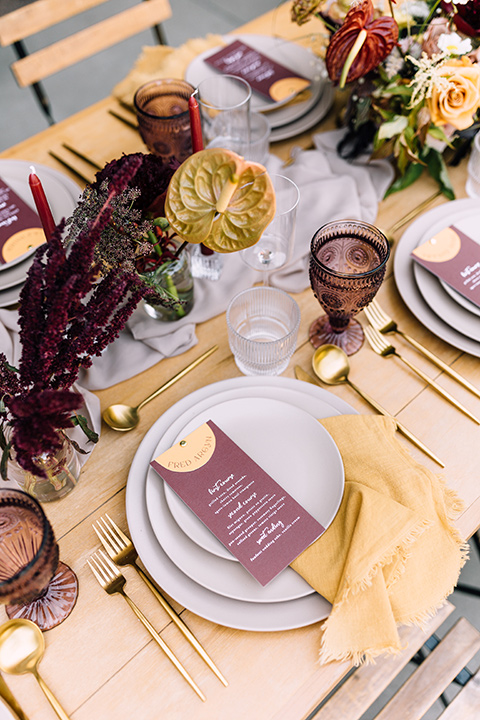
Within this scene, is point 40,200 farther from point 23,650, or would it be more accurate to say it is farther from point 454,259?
point 454,259

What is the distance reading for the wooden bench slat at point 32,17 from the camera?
4.93 feet

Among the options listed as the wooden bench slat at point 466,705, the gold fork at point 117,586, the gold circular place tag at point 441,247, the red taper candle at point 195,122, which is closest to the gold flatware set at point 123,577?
the gold fork at point 117,586

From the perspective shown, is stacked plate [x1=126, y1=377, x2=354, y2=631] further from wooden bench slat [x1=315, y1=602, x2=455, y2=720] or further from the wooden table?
wooden bench slat [x1=315, y1=602, x2=455, y2=720]

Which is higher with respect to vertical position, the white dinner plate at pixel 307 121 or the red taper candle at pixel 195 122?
the red taper candle at pixel 195 122

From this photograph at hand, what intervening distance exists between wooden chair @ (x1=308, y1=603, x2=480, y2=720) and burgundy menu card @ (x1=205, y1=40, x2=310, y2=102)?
110cm

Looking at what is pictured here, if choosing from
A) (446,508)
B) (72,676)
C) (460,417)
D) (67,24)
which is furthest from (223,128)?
(67,24)

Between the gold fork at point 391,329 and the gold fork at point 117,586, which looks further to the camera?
the gold fork at point 391,329

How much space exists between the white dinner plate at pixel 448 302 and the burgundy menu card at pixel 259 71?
0.53 metres

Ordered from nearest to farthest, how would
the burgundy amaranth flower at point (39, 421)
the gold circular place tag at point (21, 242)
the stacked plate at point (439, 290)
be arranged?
the burgundy amaranth flower at point (39, 421) → the stacked plate at point (439, 290) → the gold circular place tag at point (21, 242)

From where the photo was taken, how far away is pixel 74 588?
0.69m

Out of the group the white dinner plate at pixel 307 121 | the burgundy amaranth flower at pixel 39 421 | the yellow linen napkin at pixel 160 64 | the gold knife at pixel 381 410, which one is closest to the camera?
the burgundy amaranth flower at pixel 39 421

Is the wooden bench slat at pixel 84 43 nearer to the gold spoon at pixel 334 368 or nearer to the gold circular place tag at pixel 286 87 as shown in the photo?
the gold circular place tag at pixel 286 87

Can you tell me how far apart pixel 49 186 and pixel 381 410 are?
2.48ft

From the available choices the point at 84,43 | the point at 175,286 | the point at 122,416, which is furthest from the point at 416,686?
the point at 84,43
